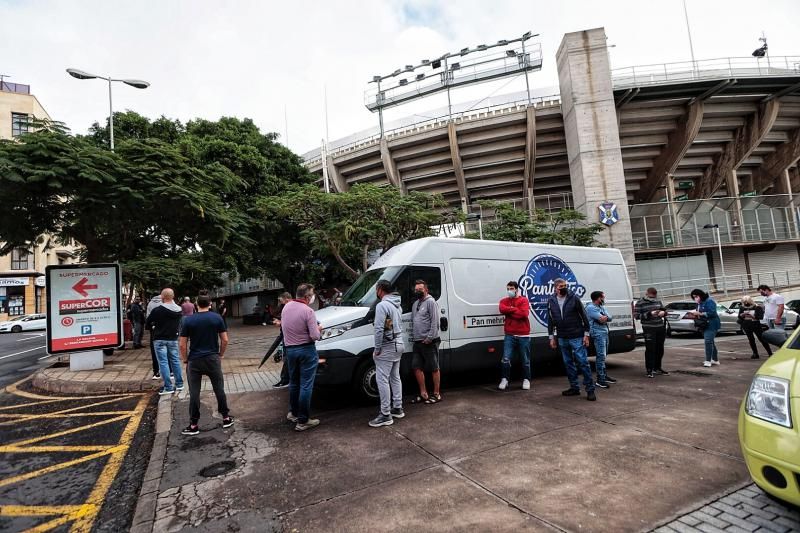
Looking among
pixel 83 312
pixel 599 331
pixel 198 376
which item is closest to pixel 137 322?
pixel 83 312

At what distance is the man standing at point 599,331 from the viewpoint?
6.32 metres

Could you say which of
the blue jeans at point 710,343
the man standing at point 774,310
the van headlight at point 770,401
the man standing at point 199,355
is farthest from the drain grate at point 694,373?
the man standing at point 199,355

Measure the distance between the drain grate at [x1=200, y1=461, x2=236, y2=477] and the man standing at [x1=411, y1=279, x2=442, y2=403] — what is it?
8.45 ft

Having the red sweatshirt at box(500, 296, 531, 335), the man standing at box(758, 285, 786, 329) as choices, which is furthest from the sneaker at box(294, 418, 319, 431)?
the man standing at box(758, 285, 786, 329)

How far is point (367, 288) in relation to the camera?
20.0 feet

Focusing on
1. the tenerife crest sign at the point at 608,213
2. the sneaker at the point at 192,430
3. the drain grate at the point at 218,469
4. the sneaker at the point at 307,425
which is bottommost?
the drain grate at the point at 218,469

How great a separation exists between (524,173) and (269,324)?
21.9 metres

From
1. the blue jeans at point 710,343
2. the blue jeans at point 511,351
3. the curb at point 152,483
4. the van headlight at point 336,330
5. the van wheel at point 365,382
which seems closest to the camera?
the curb at point 152,483

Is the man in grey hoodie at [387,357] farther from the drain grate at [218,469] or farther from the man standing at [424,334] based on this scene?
the drain grate at [218,469]

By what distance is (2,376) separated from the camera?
385 inches

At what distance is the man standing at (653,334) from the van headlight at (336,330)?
5.49 m

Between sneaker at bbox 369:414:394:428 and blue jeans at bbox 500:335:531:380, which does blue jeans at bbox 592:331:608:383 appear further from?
sneaker at bbox 369:414:394:428

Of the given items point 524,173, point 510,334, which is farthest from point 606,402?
point 524,173

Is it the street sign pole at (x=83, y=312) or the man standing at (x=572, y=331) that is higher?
the street sign pole at (x=83, y=312)
